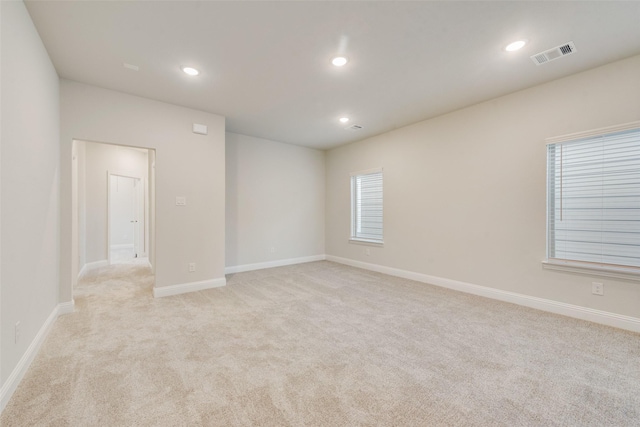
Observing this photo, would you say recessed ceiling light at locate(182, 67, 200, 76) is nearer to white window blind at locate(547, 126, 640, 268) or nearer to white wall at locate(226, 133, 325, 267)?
white wall at locate(226, 133, 325, 267)

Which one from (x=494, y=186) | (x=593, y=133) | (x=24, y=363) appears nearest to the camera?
(x=24, y=363)

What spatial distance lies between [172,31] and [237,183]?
126 inches

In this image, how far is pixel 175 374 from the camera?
1979 millimetres

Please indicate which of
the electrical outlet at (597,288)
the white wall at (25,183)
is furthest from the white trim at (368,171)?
the white wall at (25,183)

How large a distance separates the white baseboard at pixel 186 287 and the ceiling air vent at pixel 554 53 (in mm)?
4855

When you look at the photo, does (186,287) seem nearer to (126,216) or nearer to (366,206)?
(366,206)

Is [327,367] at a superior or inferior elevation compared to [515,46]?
inferior

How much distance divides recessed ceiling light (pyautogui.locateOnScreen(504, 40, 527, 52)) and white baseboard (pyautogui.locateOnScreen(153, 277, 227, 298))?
4609 millimetres

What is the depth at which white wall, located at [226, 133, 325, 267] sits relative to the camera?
5332mm

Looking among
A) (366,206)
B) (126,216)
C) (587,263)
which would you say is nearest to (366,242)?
(366,206)

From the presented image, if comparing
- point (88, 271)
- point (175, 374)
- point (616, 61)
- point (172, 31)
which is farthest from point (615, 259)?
point (88, 271)

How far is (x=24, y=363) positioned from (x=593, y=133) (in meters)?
5.53

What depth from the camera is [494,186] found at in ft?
12.0

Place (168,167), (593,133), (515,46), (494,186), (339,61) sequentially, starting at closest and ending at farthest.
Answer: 1. (515,46)
2. (339,61)
3. (593,133)
4. (494,186)
5. (168,167)
